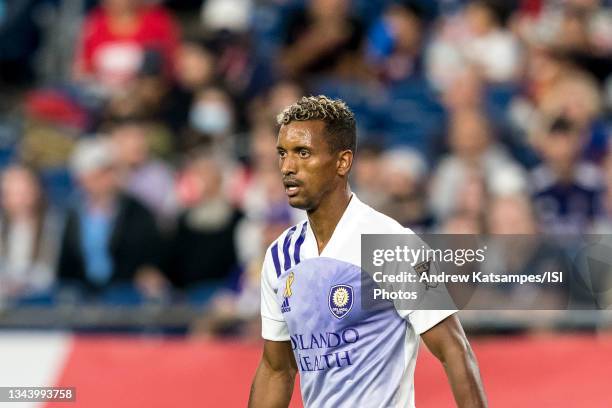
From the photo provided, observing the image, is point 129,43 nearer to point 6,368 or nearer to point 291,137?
point 6,368

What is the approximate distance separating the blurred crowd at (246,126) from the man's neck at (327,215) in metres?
2.62

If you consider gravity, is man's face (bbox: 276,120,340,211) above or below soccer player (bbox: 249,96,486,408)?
above

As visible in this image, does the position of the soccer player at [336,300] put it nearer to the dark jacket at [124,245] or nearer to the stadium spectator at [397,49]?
the dark jacket at [124,245]

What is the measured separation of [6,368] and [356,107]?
13.2 ft

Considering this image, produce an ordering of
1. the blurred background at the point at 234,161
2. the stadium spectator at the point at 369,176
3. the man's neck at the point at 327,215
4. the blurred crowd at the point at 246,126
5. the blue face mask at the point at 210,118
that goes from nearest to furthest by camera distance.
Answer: the man's neck at the point at 327,215 → the blurred background at the point at 234,161 → the blurred crowd at the point at 246,126 → the stadium spectator at the point at 369,176 → the blue face mask at the point at 210,118

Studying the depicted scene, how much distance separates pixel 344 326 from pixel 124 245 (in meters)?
4.09

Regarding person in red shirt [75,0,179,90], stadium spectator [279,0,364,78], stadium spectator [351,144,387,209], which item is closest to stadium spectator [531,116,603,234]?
stadium spectator [351,144,387,209]

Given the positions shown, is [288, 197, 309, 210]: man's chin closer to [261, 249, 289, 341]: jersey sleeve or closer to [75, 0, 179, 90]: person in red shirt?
[261, 249, 289, 341]: jersey sleeve

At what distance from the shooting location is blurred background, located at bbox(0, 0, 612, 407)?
653cm

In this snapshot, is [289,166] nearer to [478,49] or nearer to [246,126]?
[246,126]

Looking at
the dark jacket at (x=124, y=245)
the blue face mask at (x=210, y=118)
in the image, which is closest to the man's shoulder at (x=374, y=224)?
the dark jacket at (x=124, y=245)

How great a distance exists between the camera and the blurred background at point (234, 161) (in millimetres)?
6527

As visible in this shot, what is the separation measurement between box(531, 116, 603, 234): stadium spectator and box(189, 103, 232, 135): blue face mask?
2.47 meters

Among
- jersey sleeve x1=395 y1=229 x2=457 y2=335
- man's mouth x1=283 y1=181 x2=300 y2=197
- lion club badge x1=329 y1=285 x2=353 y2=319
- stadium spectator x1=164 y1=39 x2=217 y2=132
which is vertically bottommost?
jersey sleeve x1=395 y1=229 x2=457 y2=335
